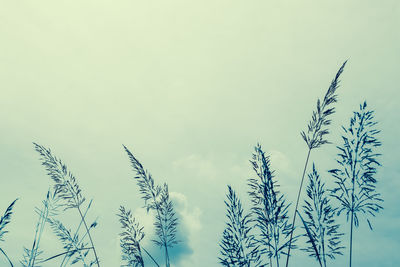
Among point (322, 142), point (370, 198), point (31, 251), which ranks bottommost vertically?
point (31, 251)

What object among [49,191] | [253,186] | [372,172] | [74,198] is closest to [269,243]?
[253,186]

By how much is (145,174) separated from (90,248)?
1.17 m

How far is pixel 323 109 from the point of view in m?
4.51

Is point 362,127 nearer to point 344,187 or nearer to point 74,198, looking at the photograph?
point 344,187

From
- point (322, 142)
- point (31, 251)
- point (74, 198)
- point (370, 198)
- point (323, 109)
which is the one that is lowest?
point (31, 251)

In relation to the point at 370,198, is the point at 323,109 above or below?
above

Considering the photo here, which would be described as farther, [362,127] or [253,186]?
[362,127]

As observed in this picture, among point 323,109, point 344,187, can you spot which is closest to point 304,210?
point 344,187

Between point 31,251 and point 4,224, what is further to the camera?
point 31,251

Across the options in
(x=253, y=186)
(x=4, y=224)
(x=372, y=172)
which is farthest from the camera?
(x=372, y=172)

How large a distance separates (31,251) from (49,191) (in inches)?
31.1

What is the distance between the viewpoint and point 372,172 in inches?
183

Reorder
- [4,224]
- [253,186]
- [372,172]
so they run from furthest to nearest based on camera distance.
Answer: [372,172]
[253,186]
[4,224]

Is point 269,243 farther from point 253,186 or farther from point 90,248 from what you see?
point 90,248
